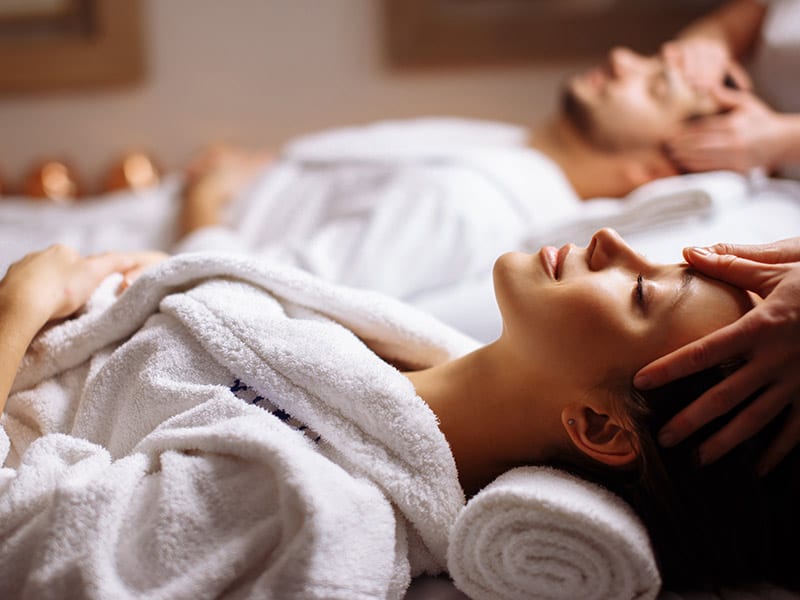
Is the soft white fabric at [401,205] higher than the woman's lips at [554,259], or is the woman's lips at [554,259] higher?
the woman's lips at [554,259]

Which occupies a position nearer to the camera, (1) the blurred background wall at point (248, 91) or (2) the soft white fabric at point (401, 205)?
(2) the soft white fabric at point (401, 205)

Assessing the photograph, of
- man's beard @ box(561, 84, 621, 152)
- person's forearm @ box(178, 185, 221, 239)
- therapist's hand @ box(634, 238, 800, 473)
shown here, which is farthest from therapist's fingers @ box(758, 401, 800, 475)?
person's forearm @ box(178, 185, 221, 239)

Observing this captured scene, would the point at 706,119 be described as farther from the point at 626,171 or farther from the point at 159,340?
the point at 159,340

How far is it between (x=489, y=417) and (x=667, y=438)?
19 centimetres

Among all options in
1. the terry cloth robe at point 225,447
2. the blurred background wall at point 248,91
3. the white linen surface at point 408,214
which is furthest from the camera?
the blurred background wall at point 248,91

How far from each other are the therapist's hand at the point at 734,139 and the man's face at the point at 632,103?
30mm

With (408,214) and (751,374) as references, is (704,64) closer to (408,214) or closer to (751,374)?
(408,214)

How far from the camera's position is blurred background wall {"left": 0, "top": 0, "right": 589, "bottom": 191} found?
2.06m

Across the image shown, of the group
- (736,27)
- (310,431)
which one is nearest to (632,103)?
(736,27)

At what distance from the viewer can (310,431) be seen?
0.80 metres

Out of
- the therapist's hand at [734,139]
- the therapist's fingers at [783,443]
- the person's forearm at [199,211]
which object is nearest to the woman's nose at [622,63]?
the therapist's hand at [734,139]

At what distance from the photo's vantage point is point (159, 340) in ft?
2.77

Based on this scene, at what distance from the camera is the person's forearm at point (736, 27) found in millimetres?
1743

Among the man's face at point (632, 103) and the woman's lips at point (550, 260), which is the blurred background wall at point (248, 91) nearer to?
the man's face at point (632, 103)
